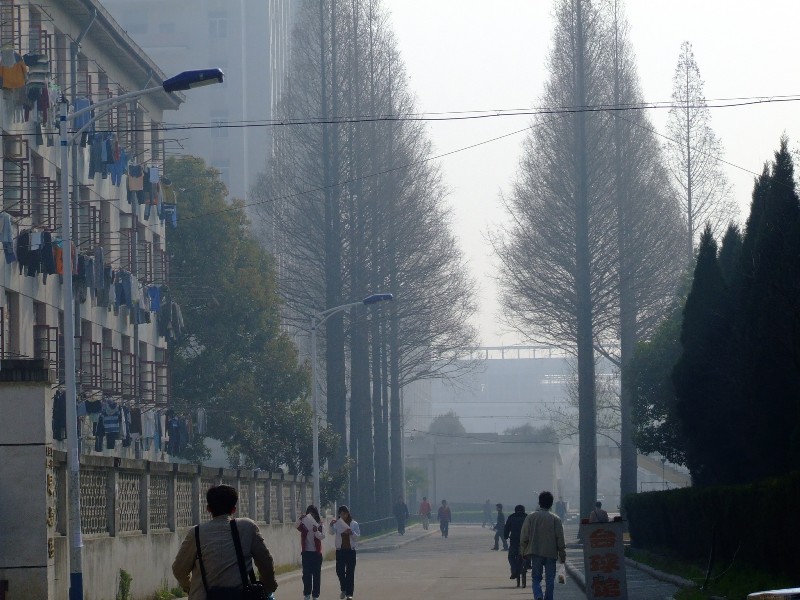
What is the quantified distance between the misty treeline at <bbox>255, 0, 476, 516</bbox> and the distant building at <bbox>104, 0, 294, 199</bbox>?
126 feet

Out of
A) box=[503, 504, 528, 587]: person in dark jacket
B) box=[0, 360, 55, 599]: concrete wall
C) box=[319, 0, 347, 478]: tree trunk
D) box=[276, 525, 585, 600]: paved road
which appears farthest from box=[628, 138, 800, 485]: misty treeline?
box=[319, 0, 347, 478]: tree trunk

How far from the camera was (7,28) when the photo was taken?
32906mm

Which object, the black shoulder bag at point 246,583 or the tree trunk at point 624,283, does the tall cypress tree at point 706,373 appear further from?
the black shoulder bag at point 246,583

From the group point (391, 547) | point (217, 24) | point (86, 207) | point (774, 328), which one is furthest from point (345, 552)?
point (217, 24)

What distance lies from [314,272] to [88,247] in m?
20.7

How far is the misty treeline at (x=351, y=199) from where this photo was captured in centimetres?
5675

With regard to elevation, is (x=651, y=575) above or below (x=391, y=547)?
above

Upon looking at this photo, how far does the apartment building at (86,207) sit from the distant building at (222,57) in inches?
1953

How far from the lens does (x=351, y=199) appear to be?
187 ft

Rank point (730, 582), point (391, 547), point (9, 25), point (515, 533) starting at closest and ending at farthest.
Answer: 1. point (730, 582)
2. point (515, 533)
3. point (9, 25)
4. point (391, 547)

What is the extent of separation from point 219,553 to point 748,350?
1786 centimetres

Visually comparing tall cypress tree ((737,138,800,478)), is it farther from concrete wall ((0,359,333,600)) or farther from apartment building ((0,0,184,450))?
apartment building ((0,0,184,450))

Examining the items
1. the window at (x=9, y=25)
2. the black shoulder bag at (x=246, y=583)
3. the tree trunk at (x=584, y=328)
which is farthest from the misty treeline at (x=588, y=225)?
the black shoulder bag at (x=246, y=583)

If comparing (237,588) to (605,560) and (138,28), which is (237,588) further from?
(138,28)
